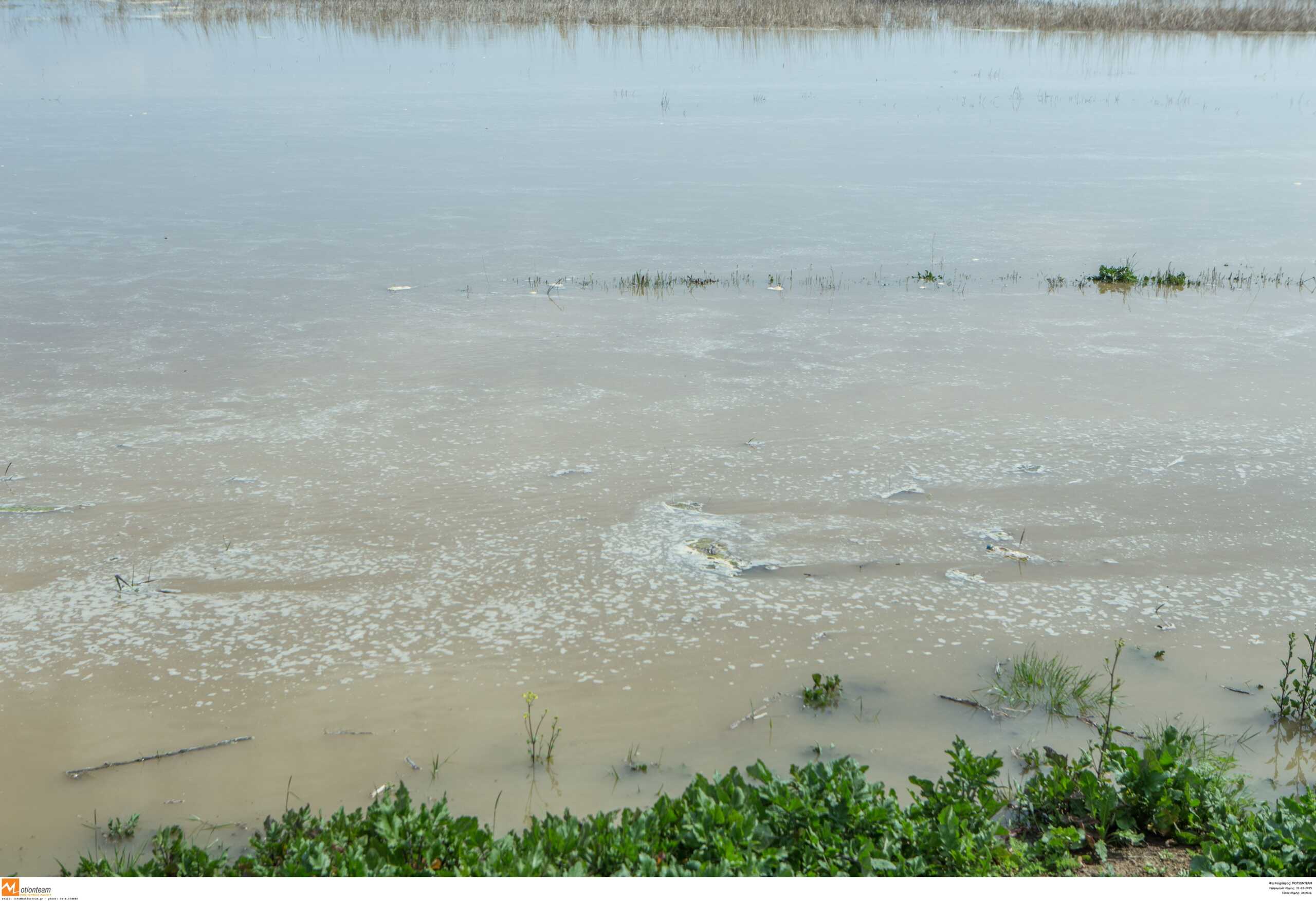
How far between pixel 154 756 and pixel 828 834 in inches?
81.4

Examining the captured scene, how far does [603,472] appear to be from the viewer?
5664 mm

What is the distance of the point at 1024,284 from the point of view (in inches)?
374

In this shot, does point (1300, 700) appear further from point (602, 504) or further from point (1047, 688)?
point (602, 504)

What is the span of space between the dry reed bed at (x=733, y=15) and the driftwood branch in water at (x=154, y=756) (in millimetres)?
30678

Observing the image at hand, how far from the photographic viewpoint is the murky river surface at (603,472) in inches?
147

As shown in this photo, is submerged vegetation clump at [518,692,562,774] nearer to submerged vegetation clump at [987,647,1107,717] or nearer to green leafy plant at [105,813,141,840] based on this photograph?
green leafy plant at [105,813,141,840]

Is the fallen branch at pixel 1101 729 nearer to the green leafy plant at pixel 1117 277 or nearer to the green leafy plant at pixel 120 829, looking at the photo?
the green leafy plant at pixel 120 829

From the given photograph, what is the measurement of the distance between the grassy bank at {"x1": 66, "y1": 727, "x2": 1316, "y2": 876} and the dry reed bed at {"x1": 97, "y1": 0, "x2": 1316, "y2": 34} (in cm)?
3145

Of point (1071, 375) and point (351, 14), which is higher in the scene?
point (351, 14)

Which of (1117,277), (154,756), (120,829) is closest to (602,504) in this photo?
(154,756)

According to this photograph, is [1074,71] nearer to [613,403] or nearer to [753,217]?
[753,217]

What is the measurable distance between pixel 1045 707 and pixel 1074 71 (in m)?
26.0

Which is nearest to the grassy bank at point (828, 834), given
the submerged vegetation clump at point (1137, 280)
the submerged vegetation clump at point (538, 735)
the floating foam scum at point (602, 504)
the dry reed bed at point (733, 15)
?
the submerged vegetation clump at point (538, 735)

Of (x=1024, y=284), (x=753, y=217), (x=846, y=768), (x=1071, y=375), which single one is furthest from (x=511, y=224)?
(x=846, y=768)
